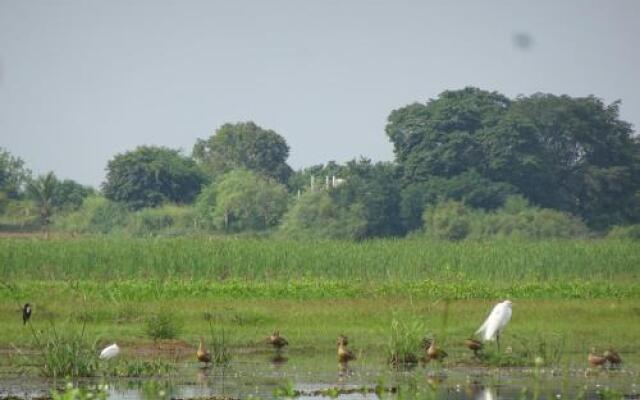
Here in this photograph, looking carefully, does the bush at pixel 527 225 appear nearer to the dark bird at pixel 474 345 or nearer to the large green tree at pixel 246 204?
the large green tree at pixel 246 204

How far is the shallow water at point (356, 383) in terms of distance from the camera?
18.2 m

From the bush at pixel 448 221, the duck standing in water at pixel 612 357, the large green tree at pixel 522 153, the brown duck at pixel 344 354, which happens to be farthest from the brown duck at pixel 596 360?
the large green tree at pixel 522 153

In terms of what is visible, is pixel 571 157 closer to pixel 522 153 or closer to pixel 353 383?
pixel 522 153

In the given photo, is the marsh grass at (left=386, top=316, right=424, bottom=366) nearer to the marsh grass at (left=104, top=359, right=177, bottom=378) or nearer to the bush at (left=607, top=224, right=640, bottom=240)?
the marsh grass at (left=104, top=359, right=177, bottom=378)

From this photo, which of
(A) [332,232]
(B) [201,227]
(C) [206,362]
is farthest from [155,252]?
(B) [201,227]

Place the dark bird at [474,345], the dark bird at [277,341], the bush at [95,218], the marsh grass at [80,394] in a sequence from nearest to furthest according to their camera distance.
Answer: the marsh grass at [80,394] → the dark bird at [474,345] → the dark bird at [277,341] → the bush at [95,218]

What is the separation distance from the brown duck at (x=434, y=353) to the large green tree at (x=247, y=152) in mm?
80193

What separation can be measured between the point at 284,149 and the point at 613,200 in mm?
27840

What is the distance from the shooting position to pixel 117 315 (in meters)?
28.3

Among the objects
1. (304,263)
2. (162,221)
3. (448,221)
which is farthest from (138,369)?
(162,221)

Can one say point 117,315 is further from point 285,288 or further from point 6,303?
point 285,288

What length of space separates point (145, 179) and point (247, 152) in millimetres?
14841

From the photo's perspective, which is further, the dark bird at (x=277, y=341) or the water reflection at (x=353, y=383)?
the dark bird at (x=277, y=341)

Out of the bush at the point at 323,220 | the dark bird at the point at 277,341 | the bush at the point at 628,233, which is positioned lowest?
the dark bird at the point at 277,341
